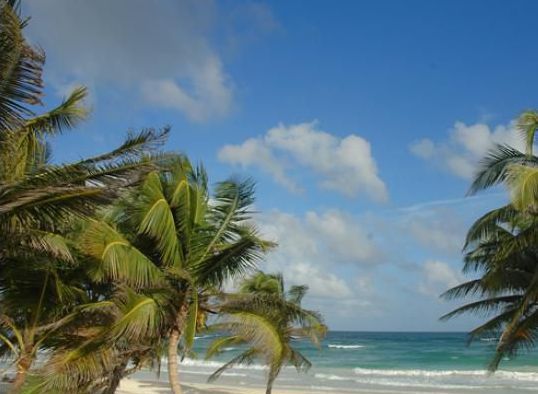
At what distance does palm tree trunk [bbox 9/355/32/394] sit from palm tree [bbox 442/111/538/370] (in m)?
7.32

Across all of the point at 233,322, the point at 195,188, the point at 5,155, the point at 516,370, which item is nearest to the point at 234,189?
the point at 195,188

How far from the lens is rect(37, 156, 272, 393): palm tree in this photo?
8.58 metres

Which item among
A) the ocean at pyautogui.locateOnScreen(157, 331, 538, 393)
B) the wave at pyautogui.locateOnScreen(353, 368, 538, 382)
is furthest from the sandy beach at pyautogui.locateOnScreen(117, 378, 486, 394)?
the wave at pyautogui.locateOnScreen(353, 368, 538, 382)

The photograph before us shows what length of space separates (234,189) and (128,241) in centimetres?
183

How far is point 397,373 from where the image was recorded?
3994 centimetres

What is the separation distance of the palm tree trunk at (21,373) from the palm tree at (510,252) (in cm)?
732

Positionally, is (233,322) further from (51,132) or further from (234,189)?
(51,132)

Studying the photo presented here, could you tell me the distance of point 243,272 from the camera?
9.32 metres

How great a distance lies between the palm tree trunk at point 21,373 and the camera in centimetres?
879

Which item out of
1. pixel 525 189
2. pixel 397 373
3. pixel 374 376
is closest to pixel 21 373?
pixel 525 189

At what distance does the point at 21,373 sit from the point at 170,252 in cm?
282

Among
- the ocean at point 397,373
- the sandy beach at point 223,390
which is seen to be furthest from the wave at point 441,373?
the sandy beach at point 223,390

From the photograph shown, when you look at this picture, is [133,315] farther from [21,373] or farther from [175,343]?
[21,373]

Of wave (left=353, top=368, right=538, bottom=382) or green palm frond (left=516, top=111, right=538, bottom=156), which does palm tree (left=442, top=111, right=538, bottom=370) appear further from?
wave (left=353, top=368, right=538, bottom=382)
